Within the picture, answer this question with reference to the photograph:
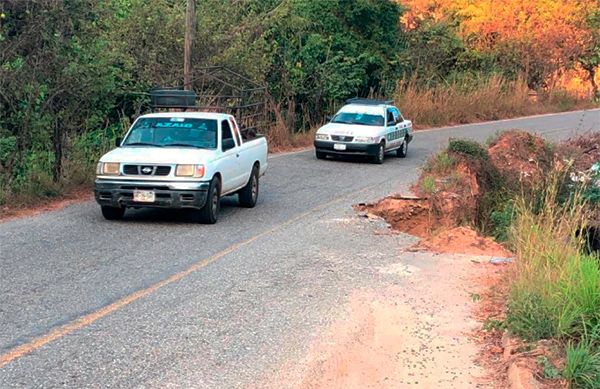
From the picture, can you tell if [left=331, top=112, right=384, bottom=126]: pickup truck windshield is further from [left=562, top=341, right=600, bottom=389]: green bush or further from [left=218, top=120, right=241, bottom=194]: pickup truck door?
[left=562, top=341, right=600, bottom=389]: green bush

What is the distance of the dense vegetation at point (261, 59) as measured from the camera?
1375 cm

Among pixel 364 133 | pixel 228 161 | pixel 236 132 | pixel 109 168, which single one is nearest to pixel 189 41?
pixel 364 133

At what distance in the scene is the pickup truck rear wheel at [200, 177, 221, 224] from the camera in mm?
11695

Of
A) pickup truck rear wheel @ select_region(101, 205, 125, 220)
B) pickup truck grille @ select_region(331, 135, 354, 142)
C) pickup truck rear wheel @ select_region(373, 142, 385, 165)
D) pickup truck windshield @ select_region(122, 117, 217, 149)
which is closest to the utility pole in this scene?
pickup truck grille @ select_region(331, 135, 354, 142)

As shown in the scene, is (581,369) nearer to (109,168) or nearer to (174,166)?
(174,166)

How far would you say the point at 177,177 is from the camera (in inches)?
452

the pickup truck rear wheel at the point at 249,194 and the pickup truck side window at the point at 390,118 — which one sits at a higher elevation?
the pickup truck side window at the point at 390,118

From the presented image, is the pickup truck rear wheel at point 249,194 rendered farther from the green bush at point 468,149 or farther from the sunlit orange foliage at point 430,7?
the sunlit orange foliage at point 430,7

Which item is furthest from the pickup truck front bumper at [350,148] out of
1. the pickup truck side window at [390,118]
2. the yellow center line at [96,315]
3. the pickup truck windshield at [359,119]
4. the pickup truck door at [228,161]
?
the yellow center line at [96,315]

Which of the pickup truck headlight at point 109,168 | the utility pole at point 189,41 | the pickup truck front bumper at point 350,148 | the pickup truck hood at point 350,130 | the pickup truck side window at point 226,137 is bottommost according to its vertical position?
the pickup truck front bumper at point 350,148

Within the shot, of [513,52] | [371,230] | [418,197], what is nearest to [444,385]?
[371,230]

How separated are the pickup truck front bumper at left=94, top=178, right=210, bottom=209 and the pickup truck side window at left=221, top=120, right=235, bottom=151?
53.2 inches

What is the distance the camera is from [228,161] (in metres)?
12.6

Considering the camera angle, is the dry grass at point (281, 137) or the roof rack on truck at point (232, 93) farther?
the dry grass at point (281, 137)
